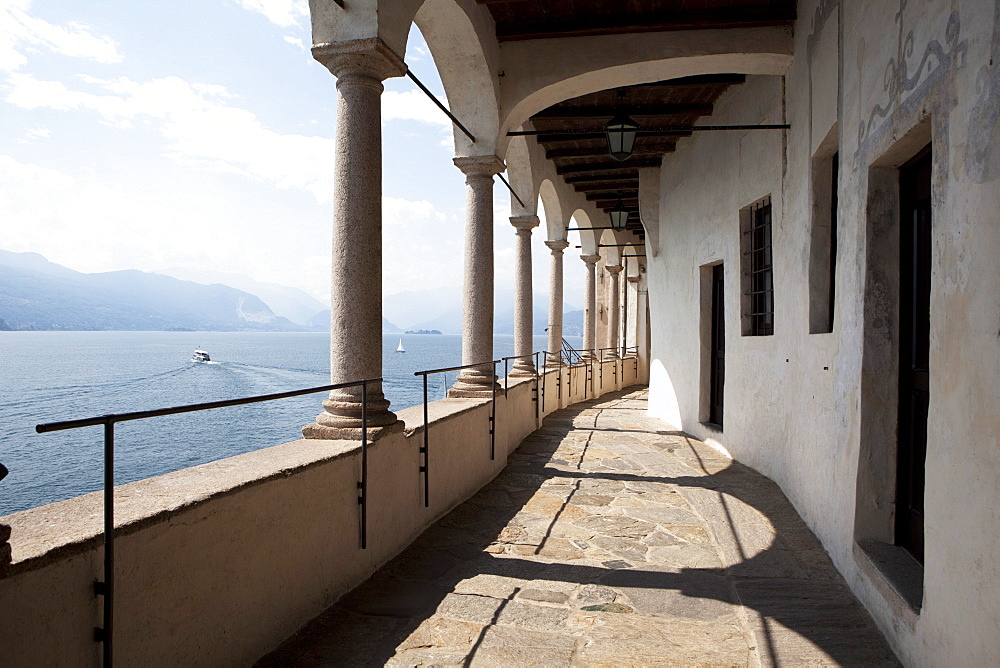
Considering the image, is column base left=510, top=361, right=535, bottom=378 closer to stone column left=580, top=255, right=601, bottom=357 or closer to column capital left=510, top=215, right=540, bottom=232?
column capital left=510, top=215, right=540, bottom=232

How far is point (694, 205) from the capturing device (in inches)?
410

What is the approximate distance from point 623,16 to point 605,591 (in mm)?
5567

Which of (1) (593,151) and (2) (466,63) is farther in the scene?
(1) (593,151)

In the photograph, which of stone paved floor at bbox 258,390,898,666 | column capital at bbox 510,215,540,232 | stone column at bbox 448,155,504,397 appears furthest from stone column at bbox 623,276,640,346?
stone paved floor at bbox 258,390,898,666

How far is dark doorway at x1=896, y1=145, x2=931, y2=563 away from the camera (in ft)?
12.1

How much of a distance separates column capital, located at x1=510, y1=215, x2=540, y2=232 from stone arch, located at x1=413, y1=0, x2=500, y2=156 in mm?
3527

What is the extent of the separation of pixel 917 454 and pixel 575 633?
2076mm

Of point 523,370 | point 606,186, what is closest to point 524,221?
point 523,370

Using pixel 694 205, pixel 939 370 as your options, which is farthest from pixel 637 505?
pixel 694 205

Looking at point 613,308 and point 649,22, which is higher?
point 649,22

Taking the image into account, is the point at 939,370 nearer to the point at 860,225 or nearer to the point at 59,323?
the point at 860,225

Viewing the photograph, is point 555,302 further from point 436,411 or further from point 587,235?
point 436,411

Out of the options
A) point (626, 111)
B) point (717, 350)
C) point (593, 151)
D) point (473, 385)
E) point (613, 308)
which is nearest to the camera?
point (473, 385)

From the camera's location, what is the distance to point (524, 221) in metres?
11.2
